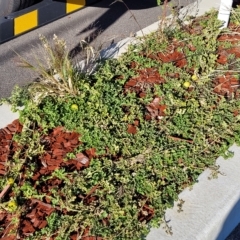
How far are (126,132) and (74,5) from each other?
2.61 meters

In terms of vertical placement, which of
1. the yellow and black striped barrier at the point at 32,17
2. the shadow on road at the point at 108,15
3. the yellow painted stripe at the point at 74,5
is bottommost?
the shadow on road at the point at 108,15

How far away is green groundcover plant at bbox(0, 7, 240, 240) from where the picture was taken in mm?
2684

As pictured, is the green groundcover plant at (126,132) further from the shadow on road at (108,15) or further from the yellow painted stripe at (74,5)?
the yellow painted stripe at (74,5)

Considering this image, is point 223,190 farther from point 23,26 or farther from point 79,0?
point 79,0

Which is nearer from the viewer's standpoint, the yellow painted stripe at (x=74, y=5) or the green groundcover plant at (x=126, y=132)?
the green groundcover plant at (x=126, y=132)

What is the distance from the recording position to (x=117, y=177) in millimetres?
2881

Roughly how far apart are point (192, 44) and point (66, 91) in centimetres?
134

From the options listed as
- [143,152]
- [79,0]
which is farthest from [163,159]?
[79,0]

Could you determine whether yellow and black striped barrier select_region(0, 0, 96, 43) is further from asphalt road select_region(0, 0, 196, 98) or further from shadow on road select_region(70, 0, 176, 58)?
shadow on road select_region(70, 0, 176, 58)

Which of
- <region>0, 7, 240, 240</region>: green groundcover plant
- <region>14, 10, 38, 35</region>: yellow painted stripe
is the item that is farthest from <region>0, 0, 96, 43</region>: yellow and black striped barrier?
<region>0, 7, 240, 240</region>: green groundcover plant

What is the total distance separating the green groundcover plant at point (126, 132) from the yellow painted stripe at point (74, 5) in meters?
1.41

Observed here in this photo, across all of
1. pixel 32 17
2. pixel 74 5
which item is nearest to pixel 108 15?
pixel 74 5

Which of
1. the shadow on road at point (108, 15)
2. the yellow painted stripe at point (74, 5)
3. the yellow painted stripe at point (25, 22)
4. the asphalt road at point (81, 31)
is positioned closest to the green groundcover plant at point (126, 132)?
the asphalt road at point (81, 31)

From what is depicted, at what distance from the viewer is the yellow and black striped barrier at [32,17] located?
463 cm
